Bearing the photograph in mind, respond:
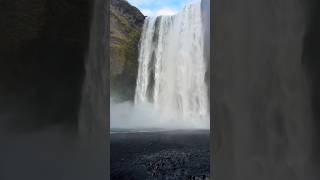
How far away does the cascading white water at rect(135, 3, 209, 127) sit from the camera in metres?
17.7

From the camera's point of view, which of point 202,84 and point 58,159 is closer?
point 58,159

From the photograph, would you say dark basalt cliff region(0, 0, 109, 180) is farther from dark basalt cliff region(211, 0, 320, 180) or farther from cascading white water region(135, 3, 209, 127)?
cascading white water region(135, 3, 209, 127)

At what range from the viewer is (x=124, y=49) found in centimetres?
2147

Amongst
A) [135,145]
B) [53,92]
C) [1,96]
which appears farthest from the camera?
[135,145]

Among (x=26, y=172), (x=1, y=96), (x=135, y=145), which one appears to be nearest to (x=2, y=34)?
(x=1, y=96)

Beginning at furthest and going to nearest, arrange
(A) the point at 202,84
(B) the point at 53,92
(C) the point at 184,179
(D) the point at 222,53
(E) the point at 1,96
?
(A) the point at 202,84 < (C) the point at 184,179 < (B) the point at 53,92 < (E) the point at 1,96 < (D) the point at 222,53

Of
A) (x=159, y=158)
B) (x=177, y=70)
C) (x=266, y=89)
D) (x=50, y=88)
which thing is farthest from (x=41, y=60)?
(x=177, y=70)

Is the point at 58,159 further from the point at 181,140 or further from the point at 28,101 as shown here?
the point at 181,140

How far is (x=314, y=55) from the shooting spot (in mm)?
894

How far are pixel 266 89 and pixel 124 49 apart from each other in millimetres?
20609

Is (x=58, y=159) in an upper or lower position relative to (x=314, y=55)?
lower

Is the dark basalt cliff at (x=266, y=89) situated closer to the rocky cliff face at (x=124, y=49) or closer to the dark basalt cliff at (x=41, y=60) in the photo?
the dark basalt cliff at (x=41, y=60)

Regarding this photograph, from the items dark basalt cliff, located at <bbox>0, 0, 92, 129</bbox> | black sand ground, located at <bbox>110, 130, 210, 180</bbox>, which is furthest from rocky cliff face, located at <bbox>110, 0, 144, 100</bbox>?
dark basalt cliff, located at <bbox>0, 0, 92, 129</bbox>

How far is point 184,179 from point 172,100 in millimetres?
9315
